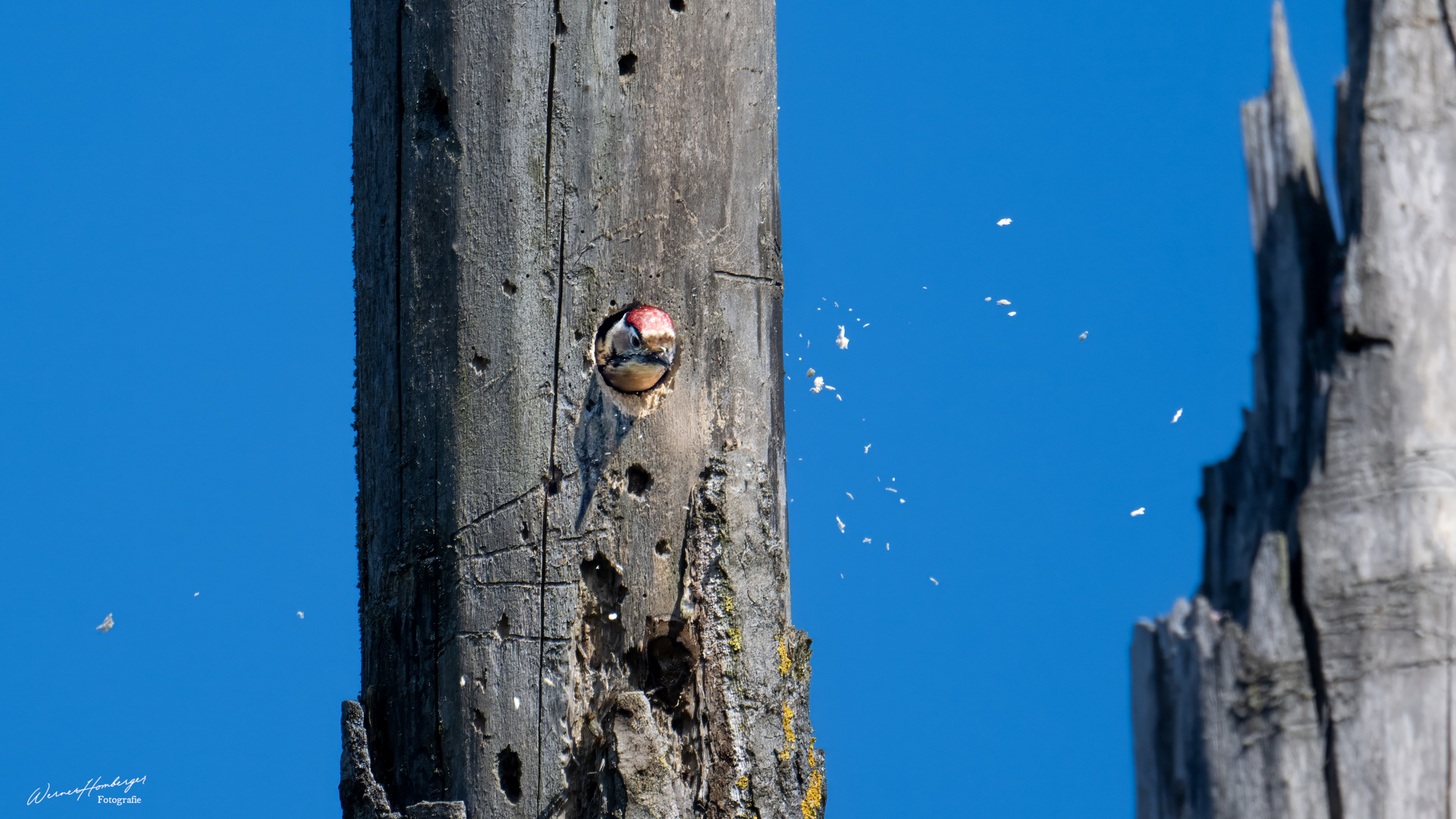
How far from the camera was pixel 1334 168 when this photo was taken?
116cm

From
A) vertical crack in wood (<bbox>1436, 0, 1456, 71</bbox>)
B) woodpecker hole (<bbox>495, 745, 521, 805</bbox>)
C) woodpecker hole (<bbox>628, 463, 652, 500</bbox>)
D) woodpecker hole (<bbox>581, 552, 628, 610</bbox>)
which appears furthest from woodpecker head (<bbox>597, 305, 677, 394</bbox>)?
vertical crack in wood (<bbox>1436, 0, 1456, 71</bbox>)

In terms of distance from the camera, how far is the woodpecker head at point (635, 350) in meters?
1.79

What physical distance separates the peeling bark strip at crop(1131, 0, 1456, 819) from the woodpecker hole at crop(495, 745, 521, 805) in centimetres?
90

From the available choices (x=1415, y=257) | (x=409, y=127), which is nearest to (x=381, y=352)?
(x=409, y=127)

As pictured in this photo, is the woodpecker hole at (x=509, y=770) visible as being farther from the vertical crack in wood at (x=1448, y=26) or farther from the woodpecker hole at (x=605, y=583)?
the vertical crack in wood at (x=1448, y=26)

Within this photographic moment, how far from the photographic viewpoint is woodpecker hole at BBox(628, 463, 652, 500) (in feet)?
6.00

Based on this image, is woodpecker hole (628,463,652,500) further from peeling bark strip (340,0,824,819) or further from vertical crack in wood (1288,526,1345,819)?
vertical crack in wood (1288,526,1345,819)

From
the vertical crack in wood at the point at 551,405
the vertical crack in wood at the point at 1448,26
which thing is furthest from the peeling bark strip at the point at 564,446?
the vertical crack in wood at the point at 1448,26

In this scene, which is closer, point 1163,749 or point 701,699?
point 1163,749

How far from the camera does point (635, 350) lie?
1.79 m

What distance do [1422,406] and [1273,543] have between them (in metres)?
0.16

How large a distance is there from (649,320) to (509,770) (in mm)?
601

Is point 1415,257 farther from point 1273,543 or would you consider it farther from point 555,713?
point 555,713

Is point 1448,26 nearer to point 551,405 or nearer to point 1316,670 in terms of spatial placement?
point 1316,670
